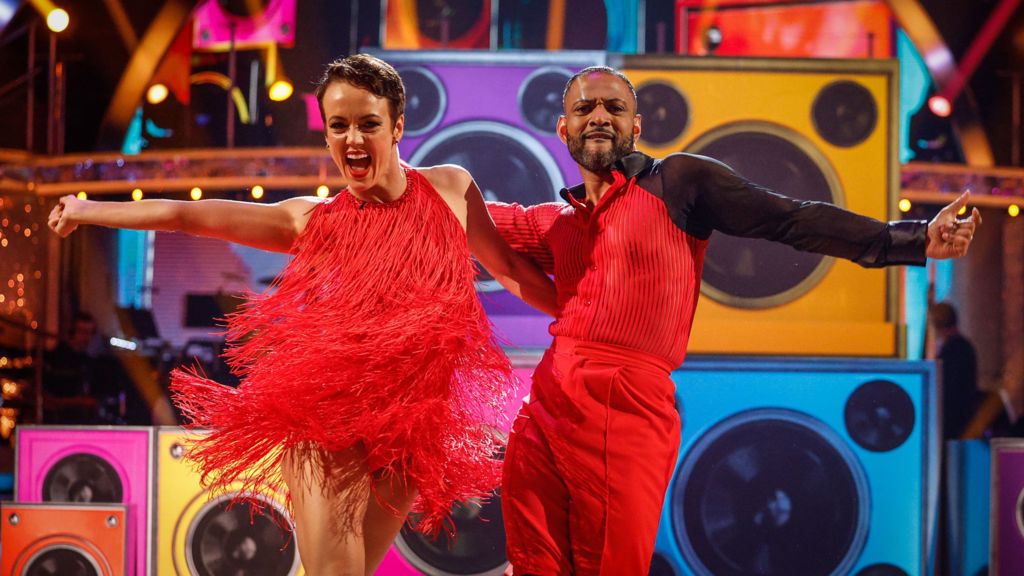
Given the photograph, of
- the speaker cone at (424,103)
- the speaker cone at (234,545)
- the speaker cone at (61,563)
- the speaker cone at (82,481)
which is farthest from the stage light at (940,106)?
the speaker cone at (61,563)

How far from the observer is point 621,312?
195cm

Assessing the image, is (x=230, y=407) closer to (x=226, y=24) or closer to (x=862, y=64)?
(x=862, y=64)

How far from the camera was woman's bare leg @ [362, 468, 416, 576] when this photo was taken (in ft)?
6.35

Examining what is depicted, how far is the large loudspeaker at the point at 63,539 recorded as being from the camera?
284 centimetres

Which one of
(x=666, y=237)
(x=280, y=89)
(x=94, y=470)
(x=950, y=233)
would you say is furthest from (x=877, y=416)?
(x=280, y=89)

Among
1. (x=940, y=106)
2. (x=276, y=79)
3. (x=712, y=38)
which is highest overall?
(x=712, y=38)

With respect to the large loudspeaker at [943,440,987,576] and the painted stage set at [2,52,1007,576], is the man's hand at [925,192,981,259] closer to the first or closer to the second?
the painted stage set at [2,52,1007,576]

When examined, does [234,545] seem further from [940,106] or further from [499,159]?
[940,106]

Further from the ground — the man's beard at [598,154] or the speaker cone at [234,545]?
the man's beard at [598,154]

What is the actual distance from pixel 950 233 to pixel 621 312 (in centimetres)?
68

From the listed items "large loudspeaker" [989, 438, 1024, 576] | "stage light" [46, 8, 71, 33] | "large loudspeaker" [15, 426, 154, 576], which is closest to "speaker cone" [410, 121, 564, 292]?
"large loudspeaker" [15, 426, 154, 576]

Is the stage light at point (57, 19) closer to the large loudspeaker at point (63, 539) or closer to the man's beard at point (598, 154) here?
the large loudspeaker at point (63, 539)

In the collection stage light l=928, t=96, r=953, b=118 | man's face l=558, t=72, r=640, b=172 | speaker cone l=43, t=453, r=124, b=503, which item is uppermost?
stage light l=928, t=96, r=953, b=118

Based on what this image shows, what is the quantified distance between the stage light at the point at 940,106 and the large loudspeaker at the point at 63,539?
428 centimetres
